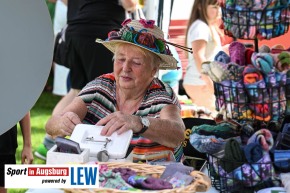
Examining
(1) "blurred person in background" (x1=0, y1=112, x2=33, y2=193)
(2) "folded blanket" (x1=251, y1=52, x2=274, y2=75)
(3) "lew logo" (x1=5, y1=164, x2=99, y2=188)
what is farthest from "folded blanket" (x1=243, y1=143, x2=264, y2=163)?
(1) "blurred person in background" (x1=0, y1=112, x2=33, y2=193)

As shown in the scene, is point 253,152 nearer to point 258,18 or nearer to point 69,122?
point 258,18

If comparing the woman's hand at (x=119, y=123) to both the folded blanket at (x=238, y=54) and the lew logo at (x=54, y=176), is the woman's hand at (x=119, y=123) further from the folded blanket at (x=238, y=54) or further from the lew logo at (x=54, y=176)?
the folded blanket at (x=238, y=54)

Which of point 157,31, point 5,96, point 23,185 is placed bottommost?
point 23,185

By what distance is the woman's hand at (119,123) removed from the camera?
3.27 m

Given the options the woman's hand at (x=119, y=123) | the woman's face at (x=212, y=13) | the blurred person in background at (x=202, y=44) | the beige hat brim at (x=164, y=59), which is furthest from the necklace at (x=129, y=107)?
the woman's face at (x=212, y=13)

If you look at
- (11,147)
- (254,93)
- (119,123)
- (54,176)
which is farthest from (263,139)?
(11,147)

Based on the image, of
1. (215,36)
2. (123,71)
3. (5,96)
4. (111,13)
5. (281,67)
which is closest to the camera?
(5,96)

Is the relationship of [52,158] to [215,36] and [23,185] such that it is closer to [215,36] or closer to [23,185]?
[23,185]

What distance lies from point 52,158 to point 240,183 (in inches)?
28.7

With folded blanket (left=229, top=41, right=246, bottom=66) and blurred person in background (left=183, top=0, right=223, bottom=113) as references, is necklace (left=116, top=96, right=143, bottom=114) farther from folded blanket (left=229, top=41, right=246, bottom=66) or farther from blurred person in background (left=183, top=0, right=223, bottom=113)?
blurred person in background (left=183, top=0, right=223, bottom=113)

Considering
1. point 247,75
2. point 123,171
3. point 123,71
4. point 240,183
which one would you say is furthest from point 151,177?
point 123,71

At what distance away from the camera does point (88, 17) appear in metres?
5.52

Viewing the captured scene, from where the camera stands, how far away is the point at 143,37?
3631 millimetres

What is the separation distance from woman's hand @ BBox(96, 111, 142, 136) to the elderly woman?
92 mm
